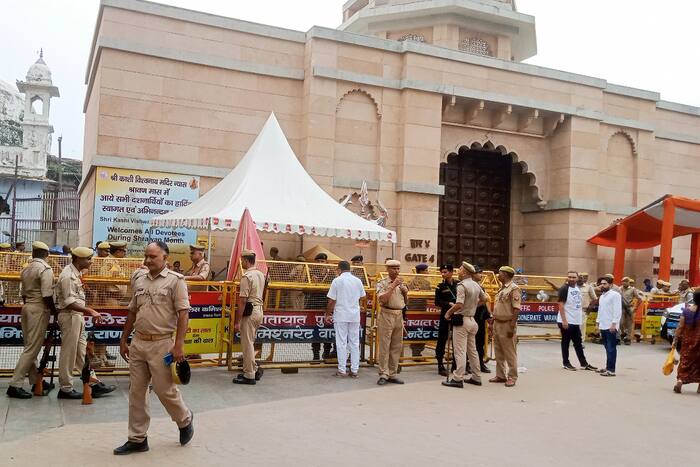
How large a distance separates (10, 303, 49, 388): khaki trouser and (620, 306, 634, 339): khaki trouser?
11.7m

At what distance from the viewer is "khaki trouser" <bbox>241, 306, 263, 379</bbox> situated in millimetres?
7766

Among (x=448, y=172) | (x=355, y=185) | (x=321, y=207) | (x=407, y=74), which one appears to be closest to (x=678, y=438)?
(x=321, y=207)

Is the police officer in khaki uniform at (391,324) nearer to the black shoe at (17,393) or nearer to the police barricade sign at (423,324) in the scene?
the police barricade sign at (423,324)

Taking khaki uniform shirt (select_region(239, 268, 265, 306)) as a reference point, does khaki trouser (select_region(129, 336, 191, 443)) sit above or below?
below

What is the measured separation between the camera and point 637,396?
7.93 meters

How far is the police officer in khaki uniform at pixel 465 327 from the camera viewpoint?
26.8 ft

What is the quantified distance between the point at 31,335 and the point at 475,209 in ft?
49.3

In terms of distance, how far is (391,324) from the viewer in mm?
8336

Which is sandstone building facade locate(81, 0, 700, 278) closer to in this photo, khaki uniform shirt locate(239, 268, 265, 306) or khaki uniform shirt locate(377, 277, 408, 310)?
khaki uniform shirt locate(239, 268, 265, 306)

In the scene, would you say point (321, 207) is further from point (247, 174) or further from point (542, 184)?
point (542, 184)

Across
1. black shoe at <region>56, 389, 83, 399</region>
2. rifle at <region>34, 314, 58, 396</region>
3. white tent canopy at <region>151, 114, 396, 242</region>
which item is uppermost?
white tent canopy at <region>151, 114, 396, 242</region>

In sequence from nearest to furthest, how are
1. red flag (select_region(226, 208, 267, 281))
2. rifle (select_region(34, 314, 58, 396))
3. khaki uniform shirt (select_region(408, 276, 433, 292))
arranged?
rifle (select_region(34, 314, 58, 396))
red flag (select_region(226, 208, 267, 281))
khaki uniform shirt (select_region(408, 276, 433, 292))

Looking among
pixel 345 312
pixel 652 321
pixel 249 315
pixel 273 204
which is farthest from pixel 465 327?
pixel 652 321

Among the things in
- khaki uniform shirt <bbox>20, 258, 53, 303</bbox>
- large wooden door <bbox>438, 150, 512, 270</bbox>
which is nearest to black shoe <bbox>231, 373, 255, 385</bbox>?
khaki uniform shirt <bbox>20, 258, 53, 303</bbox>
